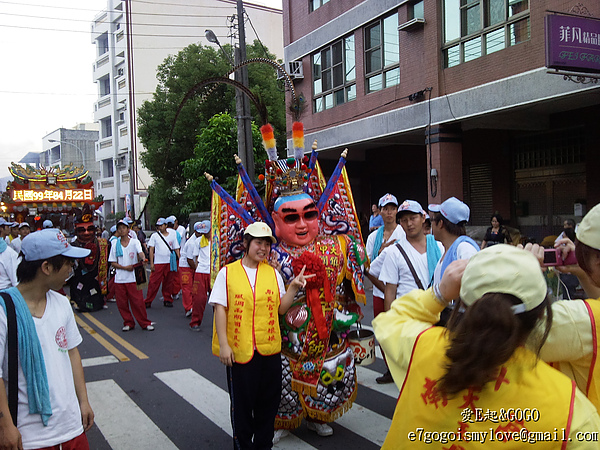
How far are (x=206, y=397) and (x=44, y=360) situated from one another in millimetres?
3192

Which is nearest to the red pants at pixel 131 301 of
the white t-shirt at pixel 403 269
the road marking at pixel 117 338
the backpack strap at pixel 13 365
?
the road marking at pixel 117 338

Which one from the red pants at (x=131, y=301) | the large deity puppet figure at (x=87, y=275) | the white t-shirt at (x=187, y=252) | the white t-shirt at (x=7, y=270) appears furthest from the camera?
the large deity puppet figure at (x=87, y=275)

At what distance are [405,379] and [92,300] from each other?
1032cm

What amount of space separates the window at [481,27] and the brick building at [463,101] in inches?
1.0

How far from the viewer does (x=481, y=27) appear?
42.8 ft

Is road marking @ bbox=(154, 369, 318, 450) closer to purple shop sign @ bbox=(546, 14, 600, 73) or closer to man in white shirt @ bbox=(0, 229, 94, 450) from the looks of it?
man in white shirt @ bbox=(0, 229, 94, 450)

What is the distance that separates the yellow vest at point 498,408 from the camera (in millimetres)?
1600

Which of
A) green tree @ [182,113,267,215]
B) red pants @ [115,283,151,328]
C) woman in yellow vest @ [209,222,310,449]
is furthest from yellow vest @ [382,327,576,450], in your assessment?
green tree @ [182,113,267,215]

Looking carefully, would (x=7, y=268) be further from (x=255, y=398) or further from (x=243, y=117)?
(x=243, y=117)

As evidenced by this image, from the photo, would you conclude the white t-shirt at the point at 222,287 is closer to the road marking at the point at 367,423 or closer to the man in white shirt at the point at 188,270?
the road marking at the point at 367,423

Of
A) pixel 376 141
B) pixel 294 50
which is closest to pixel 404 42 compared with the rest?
pixel 376 141

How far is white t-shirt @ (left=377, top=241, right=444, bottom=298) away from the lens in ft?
16.1

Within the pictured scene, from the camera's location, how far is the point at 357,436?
4547mm

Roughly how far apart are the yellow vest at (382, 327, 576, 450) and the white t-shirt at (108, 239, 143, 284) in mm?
7707
